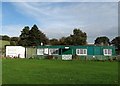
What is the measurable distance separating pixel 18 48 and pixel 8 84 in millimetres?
47945

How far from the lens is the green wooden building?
55500 millimetres

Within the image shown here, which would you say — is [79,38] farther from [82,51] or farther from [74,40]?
[82,51]

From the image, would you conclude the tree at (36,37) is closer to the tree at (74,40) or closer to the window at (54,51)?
the tree at (74,40)

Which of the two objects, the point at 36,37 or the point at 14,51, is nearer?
the point at 14,51

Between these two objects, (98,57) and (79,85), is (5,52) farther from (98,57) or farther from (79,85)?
(79,85)

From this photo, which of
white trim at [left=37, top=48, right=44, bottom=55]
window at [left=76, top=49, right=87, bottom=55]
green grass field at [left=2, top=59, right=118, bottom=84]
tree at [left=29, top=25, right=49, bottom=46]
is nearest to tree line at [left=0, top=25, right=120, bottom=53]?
tree at [left=29, top=25, right=49, bottom=46]

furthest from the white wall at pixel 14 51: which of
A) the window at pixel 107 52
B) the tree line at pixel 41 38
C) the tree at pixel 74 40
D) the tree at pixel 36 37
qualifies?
the tree at pixel 36 37

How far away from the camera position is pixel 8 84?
13.1m

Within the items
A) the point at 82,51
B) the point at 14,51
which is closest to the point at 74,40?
the point at 82,51

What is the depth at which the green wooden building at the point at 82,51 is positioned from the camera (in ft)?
182

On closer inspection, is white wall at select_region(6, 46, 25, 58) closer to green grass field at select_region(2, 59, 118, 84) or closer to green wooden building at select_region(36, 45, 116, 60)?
green wooden building at select_region(36, 45, 116, 60)

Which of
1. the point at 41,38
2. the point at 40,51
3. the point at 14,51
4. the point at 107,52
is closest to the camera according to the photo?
the point at 107,52

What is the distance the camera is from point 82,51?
2276 inches

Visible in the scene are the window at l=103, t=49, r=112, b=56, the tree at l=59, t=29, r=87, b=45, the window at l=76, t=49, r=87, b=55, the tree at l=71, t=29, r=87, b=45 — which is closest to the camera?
the window at l=103, t=49, r=112, b=56
